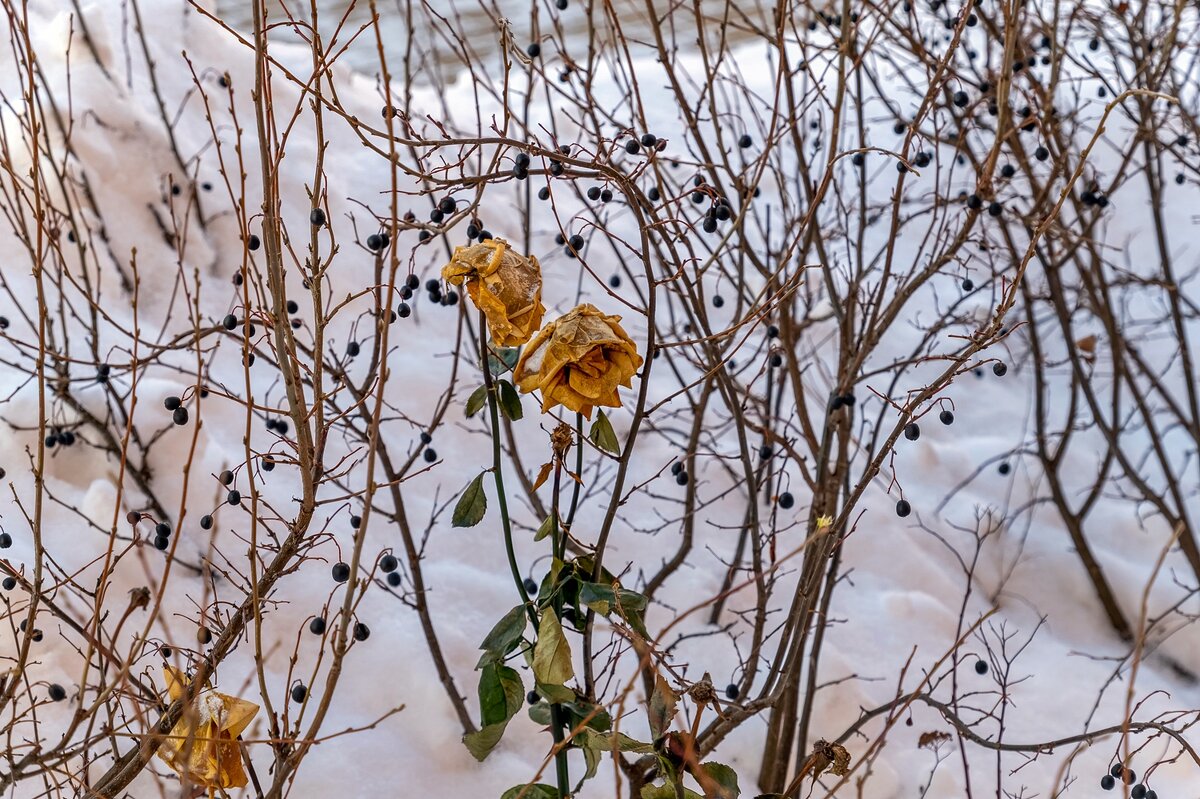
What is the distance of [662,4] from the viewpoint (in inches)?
167

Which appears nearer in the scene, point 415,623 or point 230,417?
point 415,623

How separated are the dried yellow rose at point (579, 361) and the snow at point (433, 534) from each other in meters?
0.41

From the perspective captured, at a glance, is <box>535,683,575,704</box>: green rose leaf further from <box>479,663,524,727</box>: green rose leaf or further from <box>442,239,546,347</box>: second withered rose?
<box>442,239,546,347</box>: second withered rose

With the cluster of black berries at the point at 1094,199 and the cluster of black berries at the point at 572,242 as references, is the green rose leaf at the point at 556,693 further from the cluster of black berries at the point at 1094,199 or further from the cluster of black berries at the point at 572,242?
the cluster of black berries at the point at 1094,199

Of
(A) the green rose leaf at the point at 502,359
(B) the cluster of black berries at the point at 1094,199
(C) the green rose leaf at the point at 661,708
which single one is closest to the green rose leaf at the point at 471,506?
(A) the green rose leaf at the point at 502,359

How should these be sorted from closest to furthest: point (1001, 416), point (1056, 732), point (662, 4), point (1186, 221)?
1. point (1056, 732)
2. point (1001, 416)
3. point (1186, 221)
4. point (662, 4)

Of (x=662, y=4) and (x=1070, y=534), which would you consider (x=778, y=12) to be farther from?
(x=662, y=4)

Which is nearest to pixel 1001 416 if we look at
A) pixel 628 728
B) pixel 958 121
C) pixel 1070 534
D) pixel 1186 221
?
pixel 1070 534

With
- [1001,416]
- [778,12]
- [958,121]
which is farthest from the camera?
[1001,416]

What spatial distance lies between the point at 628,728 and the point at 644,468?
0.59m

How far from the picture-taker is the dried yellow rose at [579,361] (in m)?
0.80

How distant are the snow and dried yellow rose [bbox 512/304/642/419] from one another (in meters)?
0.41

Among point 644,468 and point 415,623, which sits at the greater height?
point 644,468


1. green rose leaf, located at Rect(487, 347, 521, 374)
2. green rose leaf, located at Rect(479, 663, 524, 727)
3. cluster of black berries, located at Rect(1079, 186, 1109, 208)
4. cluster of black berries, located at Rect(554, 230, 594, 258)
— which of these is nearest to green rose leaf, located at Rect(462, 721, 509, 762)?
green rose leaf, located at Rect(479, 663, 524, 727)
